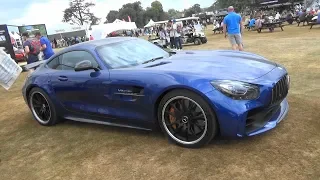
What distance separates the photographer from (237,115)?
3.43 meters

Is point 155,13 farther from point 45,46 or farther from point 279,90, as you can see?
point 279,90

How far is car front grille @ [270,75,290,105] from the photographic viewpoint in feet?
12.2

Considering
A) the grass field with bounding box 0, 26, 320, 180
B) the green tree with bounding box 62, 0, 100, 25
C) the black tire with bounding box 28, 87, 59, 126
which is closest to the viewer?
the grass field with bounding box 0, 26, 320, 180

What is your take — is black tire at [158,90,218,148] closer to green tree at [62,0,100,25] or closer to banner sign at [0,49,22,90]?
banner sign at [0,49,22,90]

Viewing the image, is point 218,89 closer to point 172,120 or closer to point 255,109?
point 255,109

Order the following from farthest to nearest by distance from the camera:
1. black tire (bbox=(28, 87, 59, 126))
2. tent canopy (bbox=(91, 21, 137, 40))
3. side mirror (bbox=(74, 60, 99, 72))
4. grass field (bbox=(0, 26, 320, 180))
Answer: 1. tent canopy (bbox=(91, 21, 137, 40))
2. black tire (bbox=(28, 87, 59, 126))
3. side mirror (bbox=(74, 60, 99, 72))
4. grass field (bbox=(0, 26, 320, 180))

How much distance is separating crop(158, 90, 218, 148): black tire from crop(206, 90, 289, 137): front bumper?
0.10 metres

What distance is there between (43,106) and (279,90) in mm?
3814

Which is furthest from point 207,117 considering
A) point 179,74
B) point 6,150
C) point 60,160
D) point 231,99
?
point 6,150

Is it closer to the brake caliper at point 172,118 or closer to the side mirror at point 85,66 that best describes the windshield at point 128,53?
the side mirror at point 85,66

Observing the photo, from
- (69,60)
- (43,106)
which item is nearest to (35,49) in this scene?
(43,106)

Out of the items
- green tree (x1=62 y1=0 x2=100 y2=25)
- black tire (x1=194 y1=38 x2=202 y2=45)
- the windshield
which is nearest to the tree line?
green tree (x1=62 y1=0 x2=100 y2=25)

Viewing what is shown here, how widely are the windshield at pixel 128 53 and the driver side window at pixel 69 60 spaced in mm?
224

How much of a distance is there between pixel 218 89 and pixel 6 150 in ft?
10.7
